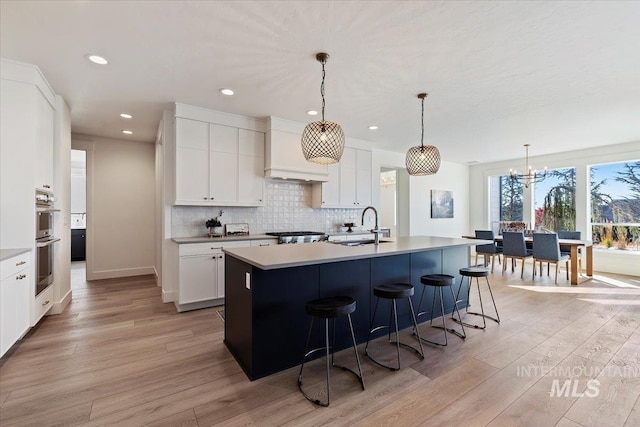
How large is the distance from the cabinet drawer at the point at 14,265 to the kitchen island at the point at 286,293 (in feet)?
5.49

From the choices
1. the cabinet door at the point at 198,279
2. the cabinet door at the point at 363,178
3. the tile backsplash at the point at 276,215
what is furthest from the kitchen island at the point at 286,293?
the cabinet door at the point at 363,178

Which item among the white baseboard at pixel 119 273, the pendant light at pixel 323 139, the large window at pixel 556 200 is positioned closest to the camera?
the pendant light at pixel 323 139

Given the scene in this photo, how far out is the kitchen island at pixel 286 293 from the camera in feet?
7.02

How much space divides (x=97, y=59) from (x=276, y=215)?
292cm

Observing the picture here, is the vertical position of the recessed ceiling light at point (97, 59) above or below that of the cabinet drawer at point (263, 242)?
A: above

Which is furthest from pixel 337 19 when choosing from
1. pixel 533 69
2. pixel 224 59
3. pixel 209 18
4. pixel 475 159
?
pixel 475 159

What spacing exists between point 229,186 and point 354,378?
Answer: 118 inches

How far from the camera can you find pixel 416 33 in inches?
88.8

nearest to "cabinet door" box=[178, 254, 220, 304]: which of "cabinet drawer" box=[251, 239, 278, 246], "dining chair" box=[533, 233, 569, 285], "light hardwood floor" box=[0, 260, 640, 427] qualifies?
"light hardwood floor" box=[0, 260, 640, 427]

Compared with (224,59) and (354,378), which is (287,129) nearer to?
(224,59)

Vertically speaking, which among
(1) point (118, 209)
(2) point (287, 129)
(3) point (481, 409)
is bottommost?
(3) point (481, 409)

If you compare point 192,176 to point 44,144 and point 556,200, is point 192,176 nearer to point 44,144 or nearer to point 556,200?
point 44,144

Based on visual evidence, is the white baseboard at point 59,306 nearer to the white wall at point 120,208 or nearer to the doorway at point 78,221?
the doorway at point 78,221

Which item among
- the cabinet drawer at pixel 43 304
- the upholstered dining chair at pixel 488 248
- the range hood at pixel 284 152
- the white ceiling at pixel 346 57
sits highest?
the white ceiling at pixel 346 57
